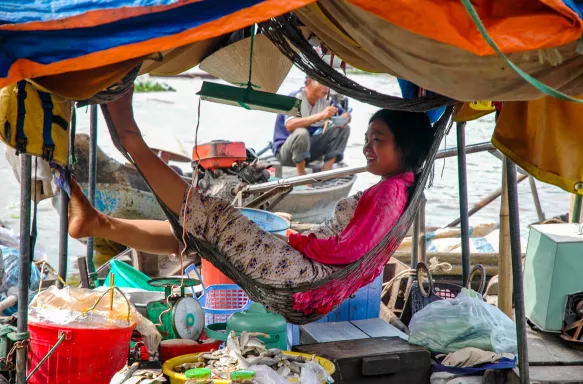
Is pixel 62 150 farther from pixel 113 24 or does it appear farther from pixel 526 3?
pixel 526 3

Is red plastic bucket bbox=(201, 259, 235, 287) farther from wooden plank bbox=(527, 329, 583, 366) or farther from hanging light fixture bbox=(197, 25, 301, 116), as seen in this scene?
wooden plank bbox=(527, 329, 583, 366)

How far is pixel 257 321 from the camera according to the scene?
3205mm

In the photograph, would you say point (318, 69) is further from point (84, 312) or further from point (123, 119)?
point (84, 312)

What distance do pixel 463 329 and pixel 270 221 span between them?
51.6 inches

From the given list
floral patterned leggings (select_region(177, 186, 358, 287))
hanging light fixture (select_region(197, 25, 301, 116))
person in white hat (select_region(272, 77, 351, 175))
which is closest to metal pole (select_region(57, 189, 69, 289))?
floral patterned leggings (select_region(177, 186, 358, 287))

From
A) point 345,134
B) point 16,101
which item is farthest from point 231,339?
point 345,134

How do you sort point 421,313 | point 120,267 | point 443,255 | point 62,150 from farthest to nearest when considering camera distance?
point 443,255 < point 120,267 < point 421,313 < point 62,150

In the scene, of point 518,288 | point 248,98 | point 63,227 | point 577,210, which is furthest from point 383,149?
point 577,210

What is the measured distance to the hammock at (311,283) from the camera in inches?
122

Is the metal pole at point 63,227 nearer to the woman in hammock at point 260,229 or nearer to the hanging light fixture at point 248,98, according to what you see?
the woman in hammock at point 260,229

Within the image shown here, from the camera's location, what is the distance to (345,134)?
8836mm

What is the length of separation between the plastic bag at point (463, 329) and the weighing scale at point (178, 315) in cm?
106

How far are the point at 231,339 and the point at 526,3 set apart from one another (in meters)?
1.66

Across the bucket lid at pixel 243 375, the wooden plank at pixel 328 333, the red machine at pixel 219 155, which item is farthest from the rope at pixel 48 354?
the red machine at pixel 219 155
